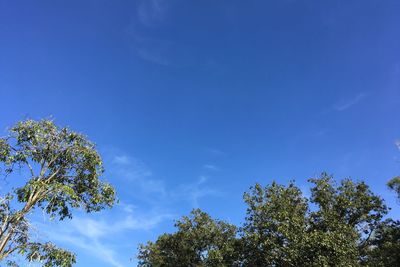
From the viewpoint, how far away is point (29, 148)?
17766mm

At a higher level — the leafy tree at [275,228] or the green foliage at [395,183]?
the green foliage at [395,183]

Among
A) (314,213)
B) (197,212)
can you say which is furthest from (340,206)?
(197,212)

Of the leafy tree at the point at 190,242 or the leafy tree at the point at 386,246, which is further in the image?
the leafy tree at the point at 190,242

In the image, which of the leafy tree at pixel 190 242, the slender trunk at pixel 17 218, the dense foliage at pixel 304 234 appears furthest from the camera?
the leafy tree at pixel 190 242

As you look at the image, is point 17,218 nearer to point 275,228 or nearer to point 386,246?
point 275,228

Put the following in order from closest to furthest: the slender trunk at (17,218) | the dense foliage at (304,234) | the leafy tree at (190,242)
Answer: the slender trunk at (17,218) < the dense foliage at (304,234) < the leafy tree at (190,242)

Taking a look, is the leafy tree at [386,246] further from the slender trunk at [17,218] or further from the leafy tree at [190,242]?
the slender trunk at [17,218]

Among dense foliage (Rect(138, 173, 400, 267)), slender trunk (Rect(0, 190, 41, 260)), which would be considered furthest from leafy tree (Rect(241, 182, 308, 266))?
slender trunk (Rect(0, 190, 41, 260))

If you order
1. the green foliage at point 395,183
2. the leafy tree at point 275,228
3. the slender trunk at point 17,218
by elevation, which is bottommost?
the slender trunk at point 17,218

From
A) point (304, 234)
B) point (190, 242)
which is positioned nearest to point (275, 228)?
point (304, 234)

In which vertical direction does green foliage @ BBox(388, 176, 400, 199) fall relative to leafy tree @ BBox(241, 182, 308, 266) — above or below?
above

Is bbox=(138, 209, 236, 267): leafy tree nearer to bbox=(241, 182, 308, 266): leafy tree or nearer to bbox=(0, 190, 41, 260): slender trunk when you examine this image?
bbox=(241, 182, 308, 266): leafy tree

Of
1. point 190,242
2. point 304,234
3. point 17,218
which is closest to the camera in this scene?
point 17,218

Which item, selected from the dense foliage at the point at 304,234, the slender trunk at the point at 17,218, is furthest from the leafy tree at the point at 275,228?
the slender trunk at the point at 17,218
